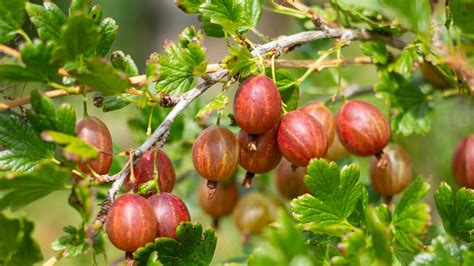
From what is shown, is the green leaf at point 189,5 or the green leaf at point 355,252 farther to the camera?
the green leaf at point 189,5

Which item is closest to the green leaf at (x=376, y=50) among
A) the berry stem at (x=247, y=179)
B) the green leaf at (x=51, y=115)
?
the berry stem at (x=247, y=179)

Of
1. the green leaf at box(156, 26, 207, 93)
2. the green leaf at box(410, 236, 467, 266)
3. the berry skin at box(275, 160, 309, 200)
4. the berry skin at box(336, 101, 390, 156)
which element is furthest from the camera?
the berry skin at box(275, 160, 309, 200)

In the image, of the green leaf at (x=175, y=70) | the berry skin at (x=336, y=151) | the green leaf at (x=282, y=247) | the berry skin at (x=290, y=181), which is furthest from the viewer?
the berry skin at (x=336, y=151)

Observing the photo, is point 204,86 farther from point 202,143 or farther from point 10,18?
point 10,18

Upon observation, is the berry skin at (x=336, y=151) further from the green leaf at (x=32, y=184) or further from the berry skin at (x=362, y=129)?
the green leaf at (x=32, y=184)

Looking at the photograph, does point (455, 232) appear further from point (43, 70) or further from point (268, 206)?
point (268, 206)

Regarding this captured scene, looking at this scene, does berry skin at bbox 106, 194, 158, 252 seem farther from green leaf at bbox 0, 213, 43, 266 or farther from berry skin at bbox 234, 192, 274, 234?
berry skin at bbox 234, 192, 274, 234

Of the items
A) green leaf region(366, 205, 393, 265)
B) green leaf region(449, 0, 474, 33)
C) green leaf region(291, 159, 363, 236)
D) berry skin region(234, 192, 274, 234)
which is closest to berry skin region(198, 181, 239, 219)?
berry skin region(234, 192, 274, 234)
